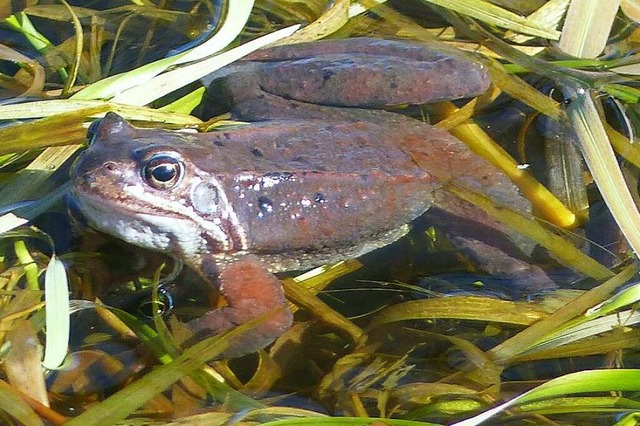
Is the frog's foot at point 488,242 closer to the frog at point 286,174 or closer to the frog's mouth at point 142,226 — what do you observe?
the frog at point 286,174

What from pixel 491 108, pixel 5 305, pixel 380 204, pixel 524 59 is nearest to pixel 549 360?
pixel 380 204

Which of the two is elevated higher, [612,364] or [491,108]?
[491,108]

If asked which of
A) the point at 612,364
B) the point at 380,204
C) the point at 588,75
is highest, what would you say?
the point at 588,75

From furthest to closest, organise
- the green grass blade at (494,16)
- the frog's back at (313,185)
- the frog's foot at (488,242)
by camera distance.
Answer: the green grass blade at (494,16), the frog's foot at (488,242), the frog's back at (313,185)

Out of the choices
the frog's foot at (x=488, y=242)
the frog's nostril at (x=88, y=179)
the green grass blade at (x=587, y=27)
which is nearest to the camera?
the frog's nostril at (x=88, y=179)

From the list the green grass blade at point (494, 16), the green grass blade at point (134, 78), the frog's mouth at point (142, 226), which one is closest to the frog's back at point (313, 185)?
the frog's mouth at point (142, 226)

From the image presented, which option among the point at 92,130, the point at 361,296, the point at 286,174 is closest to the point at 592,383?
the point at 361,296

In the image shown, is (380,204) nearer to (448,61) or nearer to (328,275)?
(328,275)
